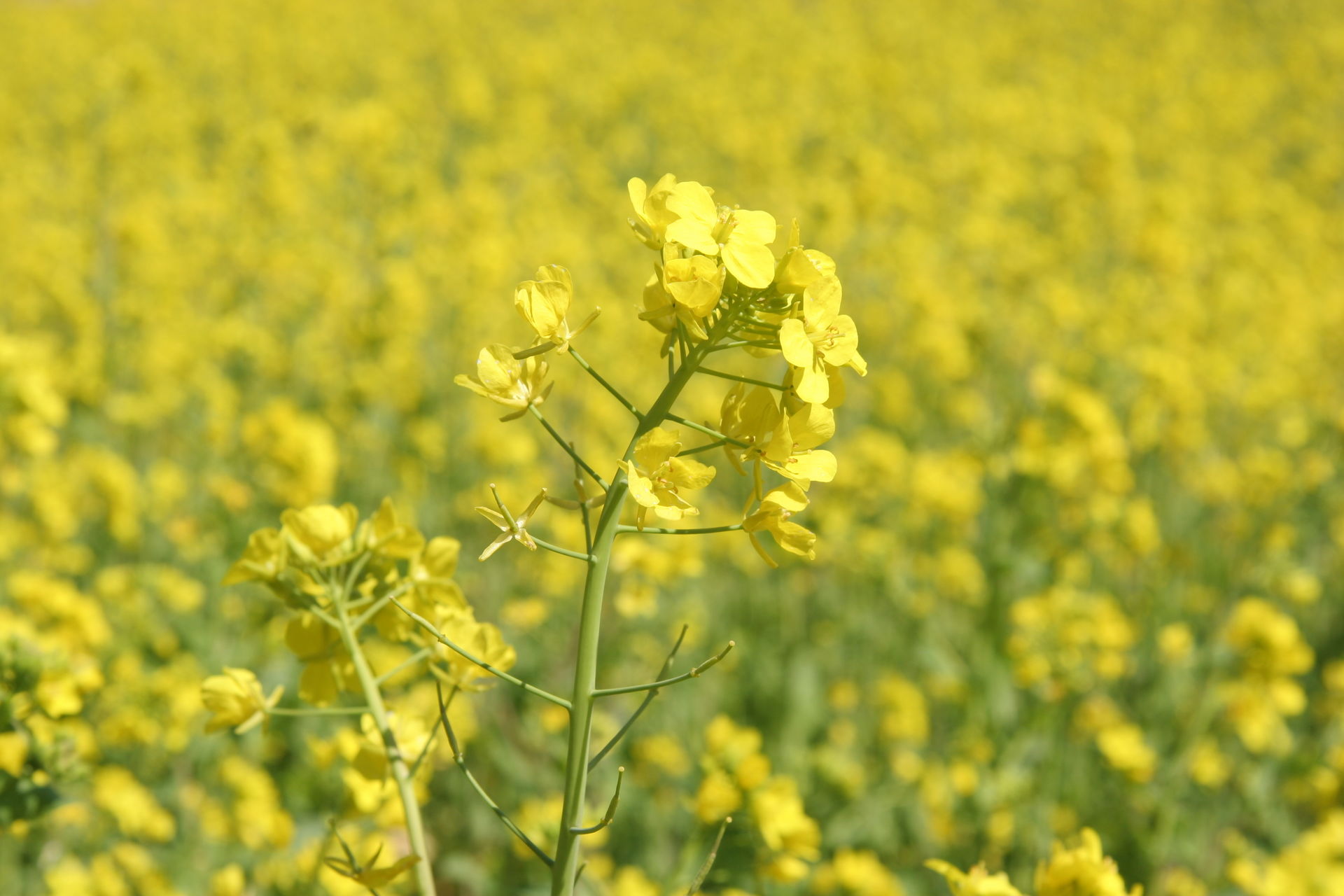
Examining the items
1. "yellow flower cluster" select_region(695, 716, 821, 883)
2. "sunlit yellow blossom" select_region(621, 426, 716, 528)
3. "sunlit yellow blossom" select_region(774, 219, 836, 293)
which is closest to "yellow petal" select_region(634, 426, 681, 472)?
"sunlit yellow blossom" select_region(621, 426, 716, 528)

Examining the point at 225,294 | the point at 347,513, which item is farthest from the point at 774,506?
the point at 225,294

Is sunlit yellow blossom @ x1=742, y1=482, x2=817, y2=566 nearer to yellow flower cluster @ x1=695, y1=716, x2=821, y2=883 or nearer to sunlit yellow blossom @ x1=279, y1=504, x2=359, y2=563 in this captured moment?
sunlit yellow blossom @ x1=279, y1=504, x2=359, y2=563

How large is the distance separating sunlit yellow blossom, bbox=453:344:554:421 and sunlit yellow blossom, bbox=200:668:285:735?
0.48m

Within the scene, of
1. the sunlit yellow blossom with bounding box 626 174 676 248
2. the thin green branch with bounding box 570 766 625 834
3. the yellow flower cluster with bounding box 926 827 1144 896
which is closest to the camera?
the thin green branch with bounding box 570 766 625 834

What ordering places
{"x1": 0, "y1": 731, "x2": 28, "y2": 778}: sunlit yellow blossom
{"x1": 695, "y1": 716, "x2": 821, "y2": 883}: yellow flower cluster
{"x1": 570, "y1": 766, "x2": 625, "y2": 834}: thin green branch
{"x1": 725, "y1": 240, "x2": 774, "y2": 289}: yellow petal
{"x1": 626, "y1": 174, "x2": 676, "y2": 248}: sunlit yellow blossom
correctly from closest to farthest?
{"x1": 570, "y1": 766, "x2": 625, "y2": 834}: thin green branch < {"x1": 725, "y1": 240, "x2": 774, "y2": 289}: yellow petal < {"x1": 626, "y1": 174, "x2": 676, "y2": 248}: sunlit yellow blossom < {"x1": 0, "y1": 731, "x2": 28, "y2": 778}: sunlit yellow blossom < {"x1": 695, "y1": 716, "x2": 821, "y2": 883}: yellow flower cluster

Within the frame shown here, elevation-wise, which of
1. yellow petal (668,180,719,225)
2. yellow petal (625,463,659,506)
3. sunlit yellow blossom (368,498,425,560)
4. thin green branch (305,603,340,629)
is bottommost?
thin green branch (305,603,340,629)

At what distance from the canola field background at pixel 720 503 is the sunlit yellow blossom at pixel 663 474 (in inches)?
29.5

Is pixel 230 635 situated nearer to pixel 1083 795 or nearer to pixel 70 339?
pixel 1083 795

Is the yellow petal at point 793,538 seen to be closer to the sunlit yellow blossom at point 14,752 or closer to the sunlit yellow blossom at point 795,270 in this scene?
the sunlit yellow blossom at point 795,270

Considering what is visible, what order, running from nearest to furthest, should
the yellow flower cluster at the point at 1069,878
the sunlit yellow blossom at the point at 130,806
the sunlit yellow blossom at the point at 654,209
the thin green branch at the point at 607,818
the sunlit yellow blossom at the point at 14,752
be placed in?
the thin green branch at the point at 607,818
the sunlit yellow blossom at the point at 654,209
the yellow flower cluster at the point at 1069,878
the sunlit yellow blossom at the point at 14,752
the sunlit yellow blossom at the point at 130,806

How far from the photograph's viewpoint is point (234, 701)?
1.34 meters

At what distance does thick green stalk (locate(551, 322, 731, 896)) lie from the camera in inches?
44.4

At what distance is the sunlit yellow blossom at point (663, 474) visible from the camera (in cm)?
107

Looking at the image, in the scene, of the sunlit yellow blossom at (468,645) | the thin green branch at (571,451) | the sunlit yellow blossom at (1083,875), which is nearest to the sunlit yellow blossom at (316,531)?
the sunlit yellow blossom at (468,645)
